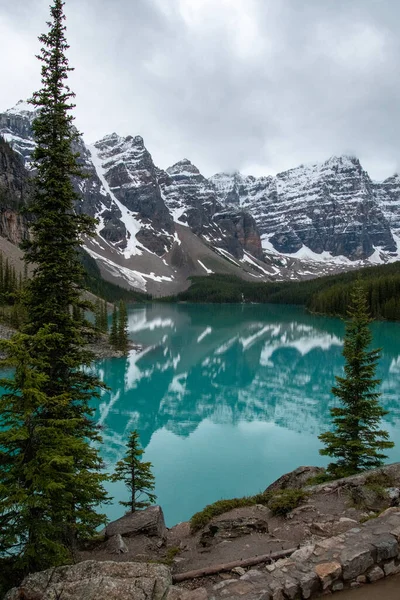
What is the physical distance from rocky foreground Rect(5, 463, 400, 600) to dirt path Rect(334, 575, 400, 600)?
0.11 meters

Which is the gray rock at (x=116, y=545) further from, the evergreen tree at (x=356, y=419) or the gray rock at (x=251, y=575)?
the evergreen tree at (x=356, y=419)

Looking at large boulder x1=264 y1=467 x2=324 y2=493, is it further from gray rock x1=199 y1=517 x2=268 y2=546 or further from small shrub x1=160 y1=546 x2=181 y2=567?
small shrub x1=160 y1=546 x2=181 y2=567

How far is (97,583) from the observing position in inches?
253

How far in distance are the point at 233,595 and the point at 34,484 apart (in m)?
3.71

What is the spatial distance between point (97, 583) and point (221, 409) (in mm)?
32349

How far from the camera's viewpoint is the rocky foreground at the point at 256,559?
20.9ft

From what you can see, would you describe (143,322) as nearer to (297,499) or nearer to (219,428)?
(219,428)

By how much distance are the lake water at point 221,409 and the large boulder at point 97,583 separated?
12182 mm

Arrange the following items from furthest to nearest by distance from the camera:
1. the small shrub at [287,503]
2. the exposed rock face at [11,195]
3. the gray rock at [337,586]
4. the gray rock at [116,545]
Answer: the exposed rock face at [11,195] < the small shrub at [287,503] < the gray rock at [116,545] < the gray rock at [337,586]

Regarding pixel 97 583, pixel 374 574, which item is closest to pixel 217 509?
pixel 374 574

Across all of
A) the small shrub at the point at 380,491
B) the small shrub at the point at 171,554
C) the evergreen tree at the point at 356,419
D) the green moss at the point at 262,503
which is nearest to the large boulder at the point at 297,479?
the evergreen tree at the point at 356,419

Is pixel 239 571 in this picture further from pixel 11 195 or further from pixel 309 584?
pixel 11 195

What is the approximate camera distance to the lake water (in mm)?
23031

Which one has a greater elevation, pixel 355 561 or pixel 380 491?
pixel 355 561
